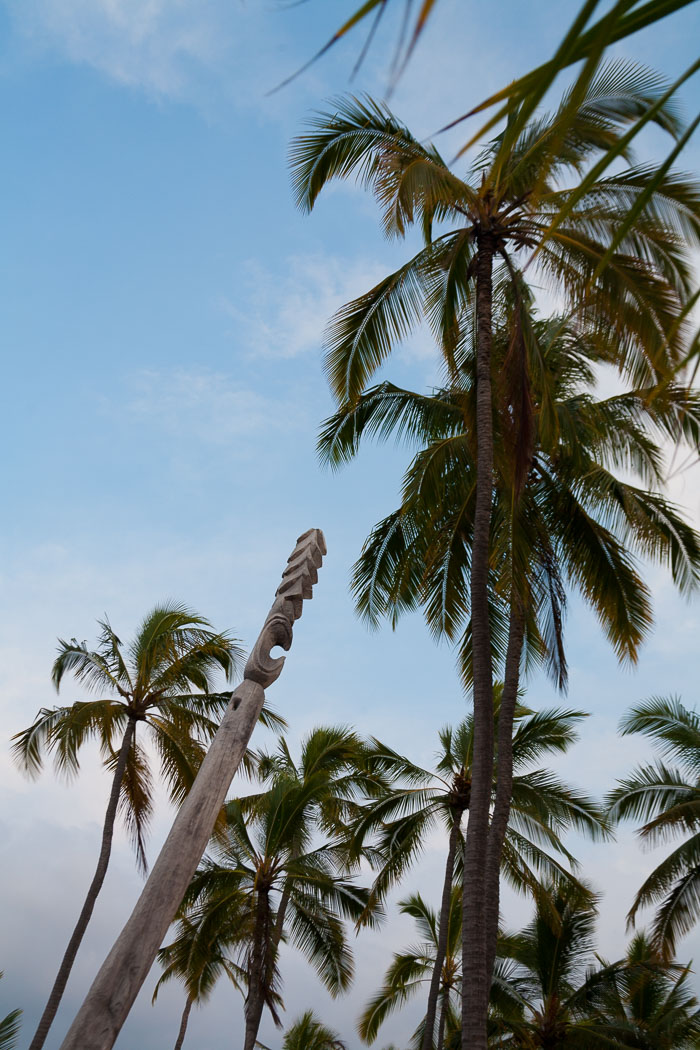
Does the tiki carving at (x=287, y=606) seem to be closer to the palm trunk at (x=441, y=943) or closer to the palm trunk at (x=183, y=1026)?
Result: the palm trunk at (x=441, y=943)

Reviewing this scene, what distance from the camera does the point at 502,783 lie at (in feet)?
42.0

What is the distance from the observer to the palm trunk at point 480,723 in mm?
8297

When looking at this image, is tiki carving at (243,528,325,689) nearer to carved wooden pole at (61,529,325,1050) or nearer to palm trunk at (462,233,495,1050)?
carved wooden pole at (61,529,325,1050)

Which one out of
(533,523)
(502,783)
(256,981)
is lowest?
(256,981)

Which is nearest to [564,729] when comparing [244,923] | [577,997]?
[577,997]

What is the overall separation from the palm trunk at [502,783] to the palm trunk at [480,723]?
9.03 ft

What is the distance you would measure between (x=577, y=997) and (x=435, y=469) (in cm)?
1156

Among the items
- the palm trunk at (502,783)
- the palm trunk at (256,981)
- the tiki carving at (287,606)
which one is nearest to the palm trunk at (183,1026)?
the palm trunk at (256,981)

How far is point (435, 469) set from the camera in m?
12.8

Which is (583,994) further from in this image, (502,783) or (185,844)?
(185,844)

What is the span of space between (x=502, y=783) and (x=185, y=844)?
921 centimetres

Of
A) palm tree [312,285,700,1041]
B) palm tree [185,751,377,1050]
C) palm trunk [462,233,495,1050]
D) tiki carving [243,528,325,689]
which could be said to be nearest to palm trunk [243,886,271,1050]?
palm tree [185,751,377,1050]

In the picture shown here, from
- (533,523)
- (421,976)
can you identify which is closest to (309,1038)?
(421,976)

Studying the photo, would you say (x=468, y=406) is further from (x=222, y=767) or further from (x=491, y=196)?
(x=222, y=767)
